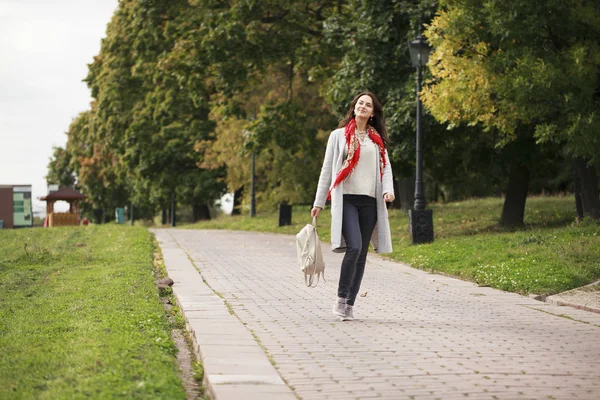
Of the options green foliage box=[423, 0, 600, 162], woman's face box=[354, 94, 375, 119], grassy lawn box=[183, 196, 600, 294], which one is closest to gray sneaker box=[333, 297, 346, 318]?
woman's face box=[354, 94, 375, 119]

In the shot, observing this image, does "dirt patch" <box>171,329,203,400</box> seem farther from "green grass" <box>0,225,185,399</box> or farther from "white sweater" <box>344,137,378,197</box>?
"white sweater" <box>344,137,378,197</box>

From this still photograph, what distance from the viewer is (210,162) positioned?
4253cm

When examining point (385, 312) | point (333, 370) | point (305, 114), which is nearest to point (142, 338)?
point (333, 370)

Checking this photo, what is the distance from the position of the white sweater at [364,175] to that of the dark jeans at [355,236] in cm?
9

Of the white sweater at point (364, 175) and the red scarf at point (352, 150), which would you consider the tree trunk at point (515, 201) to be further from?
the white sweater at point (364, 175)

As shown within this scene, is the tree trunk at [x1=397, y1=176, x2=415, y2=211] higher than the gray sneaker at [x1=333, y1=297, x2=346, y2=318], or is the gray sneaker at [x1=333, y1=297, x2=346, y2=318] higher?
the tree trunk at [x1=397, y1=176, x2=415, y2=211]

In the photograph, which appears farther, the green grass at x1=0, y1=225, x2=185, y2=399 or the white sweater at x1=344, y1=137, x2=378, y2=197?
the white sweater at x1=344, y1=137, x2=378, y2=197

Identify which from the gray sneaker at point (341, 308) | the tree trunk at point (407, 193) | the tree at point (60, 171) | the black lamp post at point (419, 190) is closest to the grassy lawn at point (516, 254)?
the black lamp post at point (419, 190)

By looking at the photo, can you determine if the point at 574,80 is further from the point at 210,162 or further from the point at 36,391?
the point at 210,162

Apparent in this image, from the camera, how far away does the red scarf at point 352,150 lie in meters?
9.19

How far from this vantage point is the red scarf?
30.1 ft

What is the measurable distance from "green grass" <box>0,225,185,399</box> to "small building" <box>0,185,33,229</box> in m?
62.5

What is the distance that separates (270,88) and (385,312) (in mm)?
26260

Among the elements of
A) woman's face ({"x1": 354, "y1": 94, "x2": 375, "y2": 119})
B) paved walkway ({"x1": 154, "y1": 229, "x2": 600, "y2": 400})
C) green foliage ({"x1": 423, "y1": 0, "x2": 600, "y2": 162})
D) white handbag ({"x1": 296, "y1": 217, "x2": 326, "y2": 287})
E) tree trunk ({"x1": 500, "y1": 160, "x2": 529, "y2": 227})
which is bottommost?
paved walkway ({"x1": 154, "y1": 229, "x2": 600, "y2": 400})
